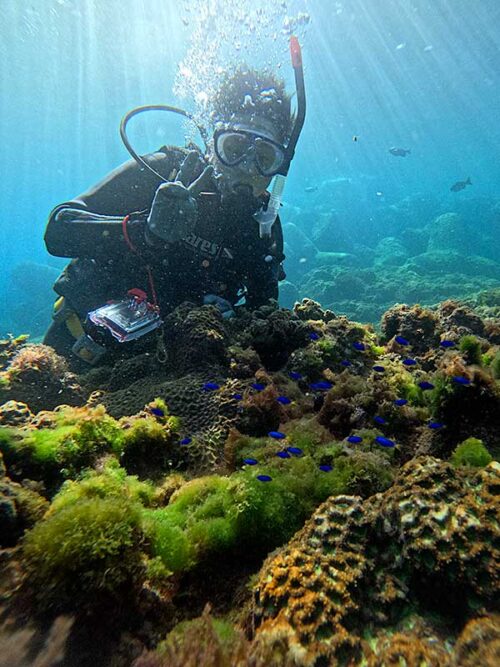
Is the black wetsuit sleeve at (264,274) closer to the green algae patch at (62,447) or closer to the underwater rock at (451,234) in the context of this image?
the green algae patch at (62,447)

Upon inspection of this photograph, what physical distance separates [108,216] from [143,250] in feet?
4.67

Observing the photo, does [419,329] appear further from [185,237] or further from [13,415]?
[13,415]

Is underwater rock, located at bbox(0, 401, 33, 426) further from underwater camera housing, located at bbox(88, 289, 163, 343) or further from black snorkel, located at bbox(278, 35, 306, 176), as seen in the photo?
black snorkel, located at bbox(278, 35, 306, 176)

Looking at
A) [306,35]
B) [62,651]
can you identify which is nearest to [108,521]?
[62,651]

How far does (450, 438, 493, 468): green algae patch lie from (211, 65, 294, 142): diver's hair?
5.66 meters

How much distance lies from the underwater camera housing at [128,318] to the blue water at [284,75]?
21.1 feet

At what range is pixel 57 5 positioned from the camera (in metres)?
28.0

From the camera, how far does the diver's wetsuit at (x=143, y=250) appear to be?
16.7ft

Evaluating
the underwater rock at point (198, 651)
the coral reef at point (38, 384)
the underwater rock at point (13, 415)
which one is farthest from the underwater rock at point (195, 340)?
the underwater rock at point (198, 651)

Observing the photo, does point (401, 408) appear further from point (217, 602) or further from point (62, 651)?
point (62, 651)

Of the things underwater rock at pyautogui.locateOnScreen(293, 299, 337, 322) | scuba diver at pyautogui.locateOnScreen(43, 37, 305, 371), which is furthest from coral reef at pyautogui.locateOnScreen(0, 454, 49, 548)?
underwater rock at pyautogui.locateOnScreen(293, 299, 337, 322)

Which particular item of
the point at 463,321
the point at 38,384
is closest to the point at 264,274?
the point at 463,321

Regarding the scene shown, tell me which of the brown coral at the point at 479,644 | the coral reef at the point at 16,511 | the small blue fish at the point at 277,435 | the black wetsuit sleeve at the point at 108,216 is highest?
the black wetsuit sleeve at the point at 108,216

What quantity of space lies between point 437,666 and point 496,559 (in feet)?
1.65
